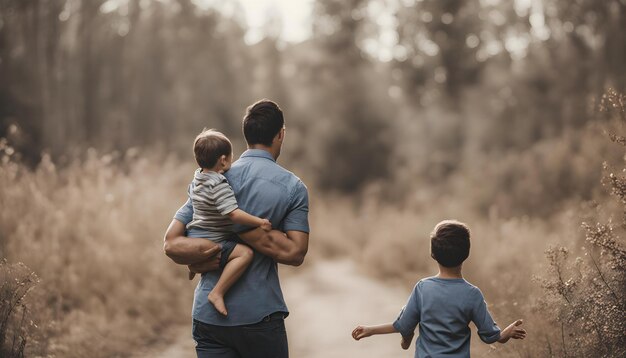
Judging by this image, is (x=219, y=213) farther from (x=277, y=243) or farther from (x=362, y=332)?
(x=362, y=332)

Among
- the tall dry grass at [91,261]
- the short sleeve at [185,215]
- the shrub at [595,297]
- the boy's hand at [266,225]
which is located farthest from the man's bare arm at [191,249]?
the tall dry grass at [91,261]

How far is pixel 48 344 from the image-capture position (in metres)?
6.12

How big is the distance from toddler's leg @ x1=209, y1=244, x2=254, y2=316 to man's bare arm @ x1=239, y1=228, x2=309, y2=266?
77 mm

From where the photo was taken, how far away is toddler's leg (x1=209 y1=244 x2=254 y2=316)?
3.30 metres

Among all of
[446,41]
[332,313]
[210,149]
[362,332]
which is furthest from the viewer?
[446,41]

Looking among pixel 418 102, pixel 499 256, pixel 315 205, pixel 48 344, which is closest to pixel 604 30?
pixel 418 102

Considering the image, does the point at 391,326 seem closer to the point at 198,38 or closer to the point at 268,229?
the point at 268,229

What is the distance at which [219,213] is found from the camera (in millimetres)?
3414

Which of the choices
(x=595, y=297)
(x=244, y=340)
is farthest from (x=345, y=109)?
(x=244, y=340)

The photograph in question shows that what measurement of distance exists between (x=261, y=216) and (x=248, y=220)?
128 millimetres

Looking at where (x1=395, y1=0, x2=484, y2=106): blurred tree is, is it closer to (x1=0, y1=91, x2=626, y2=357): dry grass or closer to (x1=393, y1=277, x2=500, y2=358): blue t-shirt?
(x1=0, y1=91, x2=626, y2=357): dry grass

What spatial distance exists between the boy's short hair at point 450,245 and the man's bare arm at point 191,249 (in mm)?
1190

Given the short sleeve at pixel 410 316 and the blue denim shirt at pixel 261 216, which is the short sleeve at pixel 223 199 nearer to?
the blue denim shirt at pixel 261 216

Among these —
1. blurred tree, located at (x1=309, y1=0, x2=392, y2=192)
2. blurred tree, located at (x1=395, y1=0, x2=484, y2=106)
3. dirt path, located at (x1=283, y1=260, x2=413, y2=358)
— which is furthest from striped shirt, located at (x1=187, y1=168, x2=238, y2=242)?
blurred tree, located at (x1=309, y1=0, x2=392, y2=192)
